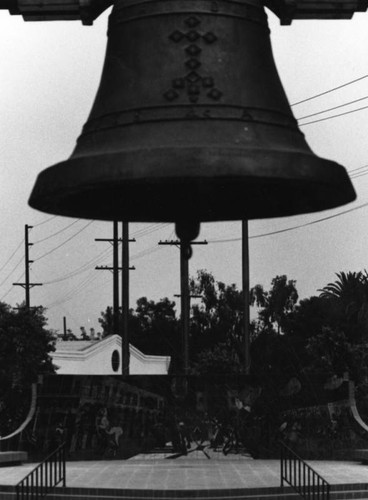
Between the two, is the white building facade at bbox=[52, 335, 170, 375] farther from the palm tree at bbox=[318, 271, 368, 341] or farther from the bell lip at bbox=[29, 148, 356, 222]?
the bell lip at bbox=[29, 148, 356, 222]

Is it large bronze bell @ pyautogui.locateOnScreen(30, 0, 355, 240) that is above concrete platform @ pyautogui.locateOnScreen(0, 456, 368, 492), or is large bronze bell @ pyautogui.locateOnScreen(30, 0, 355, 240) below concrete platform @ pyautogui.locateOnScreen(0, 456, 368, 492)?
above

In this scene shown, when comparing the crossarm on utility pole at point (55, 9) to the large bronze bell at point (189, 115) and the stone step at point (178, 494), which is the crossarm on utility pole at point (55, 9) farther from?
the stone step at point (178, 494)

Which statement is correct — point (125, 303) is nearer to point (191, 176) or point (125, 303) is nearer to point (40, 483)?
point (40, 483)

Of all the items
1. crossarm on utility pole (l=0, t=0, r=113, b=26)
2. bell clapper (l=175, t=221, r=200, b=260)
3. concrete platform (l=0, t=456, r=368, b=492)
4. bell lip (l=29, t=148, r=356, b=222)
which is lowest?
concrete platform (l=0, t=456, r=368, b=492)

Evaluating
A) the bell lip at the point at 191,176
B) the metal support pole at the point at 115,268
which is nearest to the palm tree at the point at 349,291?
the metal support pole at the point at 115,268

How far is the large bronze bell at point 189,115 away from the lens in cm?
537

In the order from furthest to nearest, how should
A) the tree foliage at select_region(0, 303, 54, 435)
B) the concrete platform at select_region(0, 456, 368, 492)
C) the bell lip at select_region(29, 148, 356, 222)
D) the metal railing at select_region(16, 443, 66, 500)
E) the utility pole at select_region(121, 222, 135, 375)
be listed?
the tree foliage at select_region(0, 303, 54, 435) → the utility pole at select_region(121, 222, 135, 375) → the concrete platform at select_region(0, 456, 368, 492) → the metal railing at select_region(16, 443, 66, 500) → the bell lip at select_region(29, 148, 356, 222)

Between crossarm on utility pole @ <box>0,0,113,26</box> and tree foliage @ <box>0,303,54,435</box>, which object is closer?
crossarm on utility pole @ <box>0,0,113,26</box>

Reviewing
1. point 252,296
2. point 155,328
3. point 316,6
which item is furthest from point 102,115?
point 155,328

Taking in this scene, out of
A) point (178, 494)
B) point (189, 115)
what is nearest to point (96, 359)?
point (178, 494)

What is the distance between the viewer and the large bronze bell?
5.37 m

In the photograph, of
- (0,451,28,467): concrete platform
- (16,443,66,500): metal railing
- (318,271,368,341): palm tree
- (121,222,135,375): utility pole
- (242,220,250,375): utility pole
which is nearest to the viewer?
(16,443,66,500): metal railing

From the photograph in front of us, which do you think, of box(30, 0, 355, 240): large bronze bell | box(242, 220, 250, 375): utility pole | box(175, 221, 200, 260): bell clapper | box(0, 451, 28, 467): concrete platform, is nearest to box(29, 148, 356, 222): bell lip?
box(30, 0, 355, 240): large bronze bell

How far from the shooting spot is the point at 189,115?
567 centimetres
